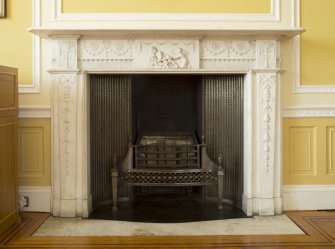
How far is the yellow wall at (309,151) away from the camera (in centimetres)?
413

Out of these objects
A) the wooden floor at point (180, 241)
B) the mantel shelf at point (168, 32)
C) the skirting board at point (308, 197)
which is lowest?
the wooden floor at point (180, 241)

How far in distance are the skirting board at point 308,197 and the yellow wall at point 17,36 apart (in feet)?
8.83

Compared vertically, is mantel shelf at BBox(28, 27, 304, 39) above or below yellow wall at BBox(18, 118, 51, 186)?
above

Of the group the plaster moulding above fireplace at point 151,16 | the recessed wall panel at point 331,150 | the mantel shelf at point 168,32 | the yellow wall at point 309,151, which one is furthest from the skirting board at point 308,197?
the plaster moulding above fireplace at point 151,16

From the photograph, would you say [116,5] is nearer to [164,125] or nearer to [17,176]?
[164,125]

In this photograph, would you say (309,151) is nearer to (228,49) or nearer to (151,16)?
(228,49)

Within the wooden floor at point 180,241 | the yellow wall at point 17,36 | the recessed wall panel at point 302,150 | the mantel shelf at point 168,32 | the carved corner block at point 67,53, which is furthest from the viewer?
the recessed wall panel at point 302,150

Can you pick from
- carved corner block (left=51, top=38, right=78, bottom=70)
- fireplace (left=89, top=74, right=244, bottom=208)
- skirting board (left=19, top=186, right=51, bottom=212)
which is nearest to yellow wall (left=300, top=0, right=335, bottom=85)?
fireplace (left=89, top=74, right=244, bottom=208)

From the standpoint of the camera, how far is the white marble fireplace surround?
3.96 meters

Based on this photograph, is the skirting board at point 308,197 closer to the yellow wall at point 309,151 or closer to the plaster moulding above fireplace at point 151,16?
the yellow wall at point 309,151

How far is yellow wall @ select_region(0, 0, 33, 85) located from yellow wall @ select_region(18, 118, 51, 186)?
1.73 feet

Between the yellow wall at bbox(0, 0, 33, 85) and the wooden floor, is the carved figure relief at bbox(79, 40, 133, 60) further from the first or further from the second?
the wooden floor

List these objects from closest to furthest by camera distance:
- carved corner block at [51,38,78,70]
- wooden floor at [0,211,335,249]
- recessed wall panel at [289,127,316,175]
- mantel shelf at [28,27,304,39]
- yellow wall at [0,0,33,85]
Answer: wooden floor at [0,211,335,249], mantel shelf at [28,27,304,39], carved corner block at [51,38,78,70], yellow wall at [0,0,33,85], recessed wall panel at [289,127,316,175]

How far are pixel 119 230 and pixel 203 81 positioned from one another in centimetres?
164
